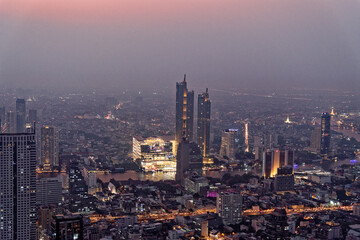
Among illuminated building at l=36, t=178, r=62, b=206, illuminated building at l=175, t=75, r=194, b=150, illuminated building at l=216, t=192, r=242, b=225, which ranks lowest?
illuminated building at l=216, t=192, r=242, b=225

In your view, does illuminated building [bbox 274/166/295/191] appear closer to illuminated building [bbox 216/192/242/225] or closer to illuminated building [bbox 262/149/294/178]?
illuminated building [bbox 262/149/294/178]

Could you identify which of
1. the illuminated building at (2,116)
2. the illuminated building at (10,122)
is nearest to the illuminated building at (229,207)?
the illuminated building at (10,122)

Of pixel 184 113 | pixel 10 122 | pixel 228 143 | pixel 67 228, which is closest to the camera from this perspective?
pixel 67 228

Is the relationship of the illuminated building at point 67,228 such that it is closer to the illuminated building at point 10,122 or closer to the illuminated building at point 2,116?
the illuminated building at point 10,122

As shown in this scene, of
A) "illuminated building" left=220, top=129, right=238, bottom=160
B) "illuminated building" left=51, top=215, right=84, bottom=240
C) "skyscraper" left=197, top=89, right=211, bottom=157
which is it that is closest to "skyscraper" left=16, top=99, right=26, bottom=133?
"illuminated building" left=51, top=215, right=84, bottom=240

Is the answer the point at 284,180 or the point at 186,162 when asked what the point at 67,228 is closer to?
the point at 284,180

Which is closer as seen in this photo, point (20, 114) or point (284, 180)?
point (20, 114)

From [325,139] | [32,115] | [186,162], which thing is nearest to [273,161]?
[325,139]
